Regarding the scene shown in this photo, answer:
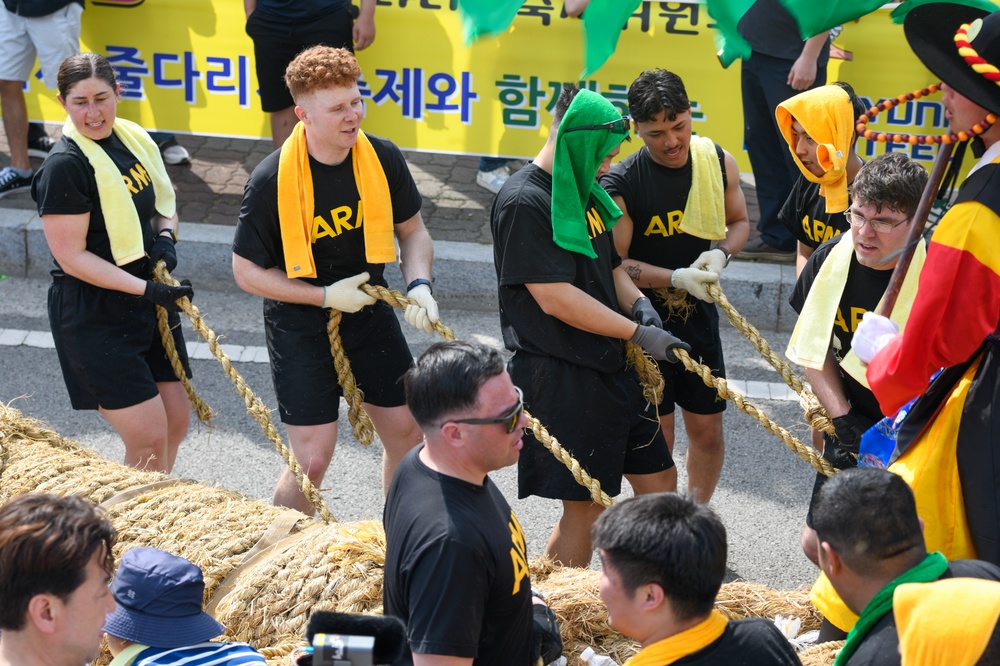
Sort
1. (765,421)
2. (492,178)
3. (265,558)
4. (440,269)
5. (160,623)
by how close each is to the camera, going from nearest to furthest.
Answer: (160,623) < (265,558) < (765,421) < (440,269) < (492,178)

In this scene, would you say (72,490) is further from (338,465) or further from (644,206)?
(644,206)

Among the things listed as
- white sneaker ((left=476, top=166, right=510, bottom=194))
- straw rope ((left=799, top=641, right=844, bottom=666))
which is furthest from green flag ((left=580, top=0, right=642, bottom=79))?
white sneaker ((left=476, top=166, right=510, bottom=194))

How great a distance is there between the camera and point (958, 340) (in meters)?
3.10

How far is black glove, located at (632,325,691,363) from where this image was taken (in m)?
4.38

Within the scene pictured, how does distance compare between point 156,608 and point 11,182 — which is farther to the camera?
point 11,182

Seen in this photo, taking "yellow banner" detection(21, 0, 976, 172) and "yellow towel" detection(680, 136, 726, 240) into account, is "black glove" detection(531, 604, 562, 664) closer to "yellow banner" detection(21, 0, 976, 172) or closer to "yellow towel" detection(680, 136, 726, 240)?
"yellow towel" detection(680, 136, 726, 240)

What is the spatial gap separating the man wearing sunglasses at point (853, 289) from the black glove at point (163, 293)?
2466mm

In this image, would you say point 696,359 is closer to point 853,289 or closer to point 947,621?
point 853,289

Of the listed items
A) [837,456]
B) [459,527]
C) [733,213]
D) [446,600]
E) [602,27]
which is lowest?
[837,456]

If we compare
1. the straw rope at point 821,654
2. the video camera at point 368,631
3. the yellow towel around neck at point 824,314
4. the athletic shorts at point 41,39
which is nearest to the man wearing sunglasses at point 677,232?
the yellow towel around neck at point 824,314

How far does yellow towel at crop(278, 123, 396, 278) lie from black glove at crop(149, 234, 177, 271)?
71cm

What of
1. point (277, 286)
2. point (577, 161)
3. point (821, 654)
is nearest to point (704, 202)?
point (577, 161)

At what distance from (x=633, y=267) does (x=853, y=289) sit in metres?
1.12

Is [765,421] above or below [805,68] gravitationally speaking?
below
